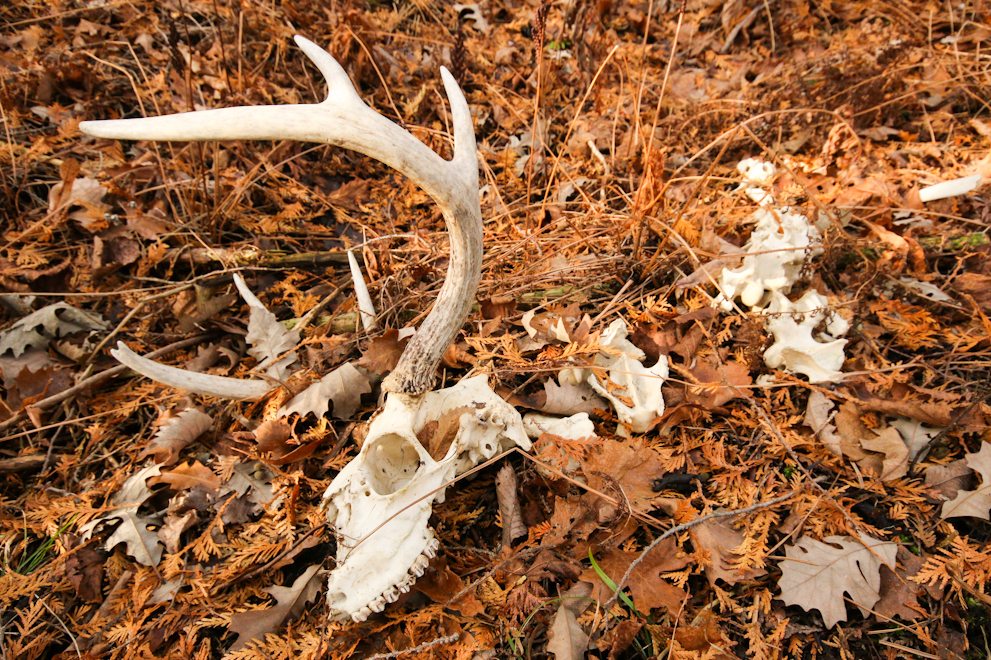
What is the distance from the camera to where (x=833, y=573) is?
1.70m

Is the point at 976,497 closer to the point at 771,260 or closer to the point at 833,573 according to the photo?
the point at 833,573

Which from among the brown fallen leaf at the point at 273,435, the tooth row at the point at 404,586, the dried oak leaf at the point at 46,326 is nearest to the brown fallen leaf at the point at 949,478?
the tooth row at the point at 404,586

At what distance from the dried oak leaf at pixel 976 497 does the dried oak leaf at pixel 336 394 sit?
217cm

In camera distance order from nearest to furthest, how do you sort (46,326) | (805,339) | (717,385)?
(717,385)
(805,339)
(46,326)

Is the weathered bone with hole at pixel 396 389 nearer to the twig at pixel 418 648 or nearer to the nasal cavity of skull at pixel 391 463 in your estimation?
the nasal cavity of skull at pixel 391 463

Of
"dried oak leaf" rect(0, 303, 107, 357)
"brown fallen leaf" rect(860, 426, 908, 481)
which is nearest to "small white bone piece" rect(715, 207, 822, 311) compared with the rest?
"brown fallen leaf" rect(860, 426, 908, 481)

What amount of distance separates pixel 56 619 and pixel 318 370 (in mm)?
1214

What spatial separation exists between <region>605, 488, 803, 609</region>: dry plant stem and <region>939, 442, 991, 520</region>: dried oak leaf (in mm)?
467

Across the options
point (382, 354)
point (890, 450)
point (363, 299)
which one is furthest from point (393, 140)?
point (890, 450)

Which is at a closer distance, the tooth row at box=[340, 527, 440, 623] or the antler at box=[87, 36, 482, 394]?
the antler at box=[87, 36, 482, 394]

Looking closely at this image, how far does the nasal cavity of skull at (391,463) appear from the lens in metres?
1.75

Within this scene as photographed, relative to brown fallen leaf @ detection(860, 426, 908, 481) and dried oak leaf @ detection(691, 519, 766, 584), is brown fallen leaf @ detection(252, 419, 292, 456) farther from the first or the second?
brown fallen leaf @ detection(860, 426, 908, 481)

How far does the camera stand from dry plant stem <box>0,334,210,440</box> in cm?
223

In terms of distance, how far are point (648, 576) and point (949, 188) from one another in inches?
105
